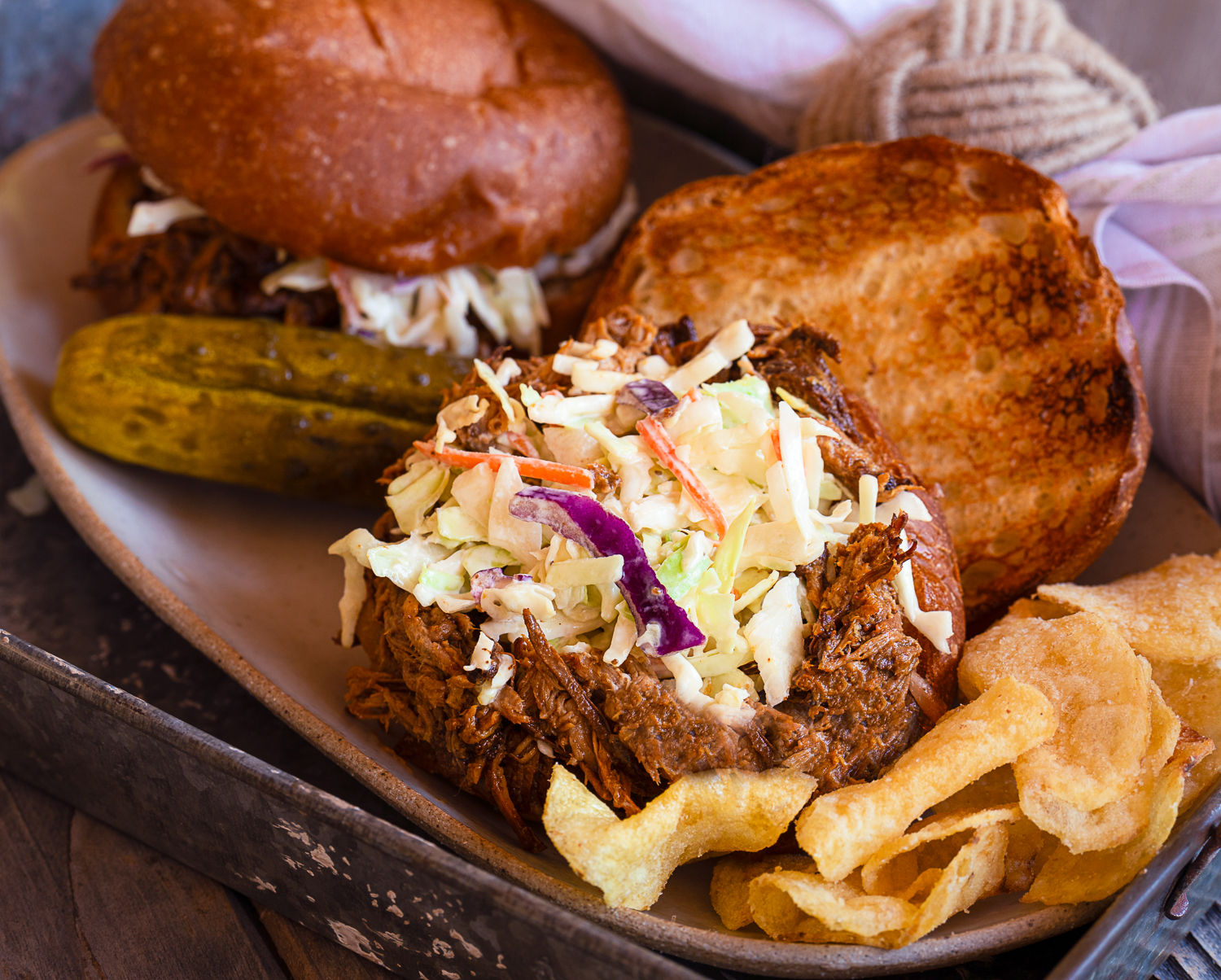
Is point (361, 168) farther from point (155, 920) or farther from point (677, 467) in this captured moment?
point (155, 920)

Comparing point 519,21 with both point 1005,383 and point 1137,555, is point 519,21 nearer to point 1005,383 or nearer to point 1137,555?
point 1005,383

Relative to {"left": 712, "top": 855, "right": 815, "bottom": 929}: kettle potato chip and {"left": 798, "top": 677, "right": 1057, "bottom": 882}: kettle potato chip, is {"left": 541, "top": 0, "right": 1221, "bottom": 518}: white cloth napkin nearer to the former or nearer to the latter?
{"left": 798, "top": 677, "right": 1057, "bottom": 882}: kettle potato chip

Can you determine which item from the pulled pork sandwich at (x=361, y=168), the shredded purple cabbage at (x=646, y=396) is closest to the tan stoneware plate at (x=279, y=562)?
the pulled pork sandwich at (x=361, y=168)

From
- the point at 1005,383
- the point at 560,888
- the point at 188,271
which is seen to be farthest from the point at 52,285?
the point at 1005,383

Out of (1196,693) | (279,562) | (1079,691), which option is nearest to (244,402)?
(279,562)

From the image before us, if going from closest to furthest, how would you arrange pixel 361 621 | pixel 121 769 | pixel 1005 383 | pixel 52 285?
1. pixel 121 769
2. pixel 361 621
3. pixel 1005 383
4. pixel 52 285
